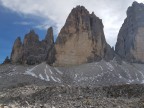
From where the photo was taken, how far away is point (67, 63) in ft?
451

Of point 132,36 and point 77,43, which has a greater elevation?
point 132,36

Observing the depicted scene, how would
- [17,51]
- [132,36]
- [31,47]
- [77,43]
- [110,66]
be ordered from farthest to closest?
[17,51] → [132,36] → [31,47] → [77,43] → [110,66]

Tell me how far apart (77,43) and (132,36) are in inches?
1039

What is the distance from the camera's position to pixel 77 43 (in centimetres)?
13975

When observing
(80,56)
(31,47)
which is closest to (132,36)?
(80,56)

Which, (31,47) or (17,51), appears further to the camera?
(17,51)

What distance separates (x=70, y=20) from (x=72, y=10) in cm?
378

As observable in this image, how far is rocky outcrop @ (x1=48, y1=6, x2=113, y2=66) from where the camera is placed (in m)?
139

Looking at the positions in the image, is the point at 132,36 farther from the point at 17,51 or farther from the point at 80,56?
the point at 17,51

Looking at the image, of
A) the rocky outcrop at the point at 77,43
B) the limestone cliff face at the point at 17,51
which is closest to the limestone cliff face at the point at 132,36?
the rocky outcrop at the point at 77,43

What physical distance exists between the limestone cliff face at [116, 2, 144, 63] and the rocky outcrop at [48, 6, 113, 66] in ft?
47.2

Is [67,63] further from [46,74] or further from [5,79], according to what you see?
[5,79]

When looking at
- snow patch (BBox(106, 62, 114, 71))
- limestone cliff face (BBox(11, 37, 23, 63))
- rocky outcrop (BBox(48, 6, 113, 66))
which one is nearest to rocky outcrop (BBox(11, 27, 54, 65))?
limestone cliff face (BBox(11, 37, 23, 63))

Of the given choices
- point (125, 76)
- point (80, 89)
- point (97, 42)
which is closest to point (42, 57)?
point (97, 42)
